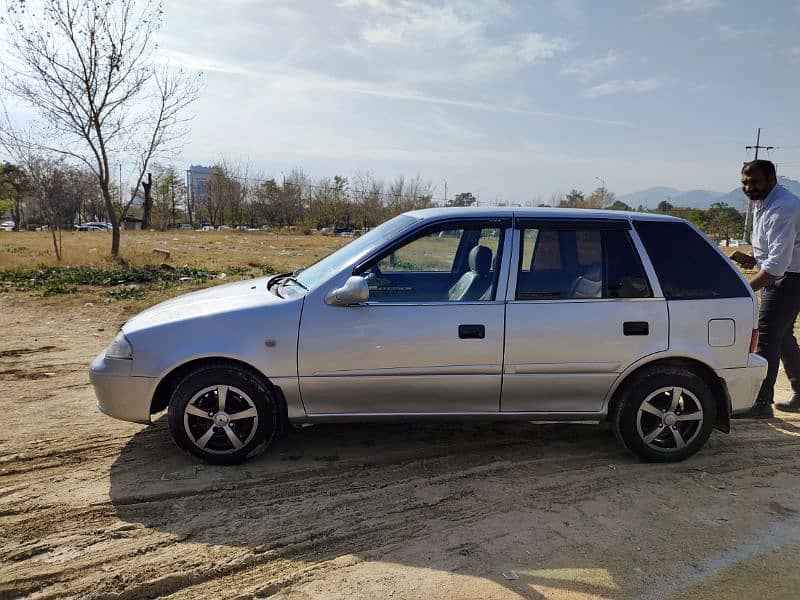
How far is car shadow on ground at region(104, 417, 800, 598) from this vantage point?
2926 millimetres

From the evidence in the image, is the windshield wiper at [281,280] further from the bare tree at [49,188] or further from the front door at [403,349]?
the bare tree at [49,188]

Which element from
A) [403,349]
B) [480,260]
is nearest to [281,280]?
[403,349]

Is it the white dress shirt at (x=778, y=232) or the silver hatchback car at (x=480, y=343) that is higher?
the white dress shirt at (x=778, y=232)

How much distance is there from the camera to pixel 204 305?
12.6 ft

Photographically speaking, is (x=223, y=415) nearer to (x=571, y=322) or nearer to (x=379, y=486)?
(x=379, y=486)

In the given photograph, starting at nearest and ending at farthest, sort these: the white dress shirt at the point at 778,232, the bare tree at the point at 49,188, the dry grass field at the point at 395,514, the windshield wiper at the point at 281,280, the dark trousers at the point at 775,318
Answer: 1. the dry grass field at the point at 395,514
2. the windshield wiper at the point at 281,280
3. the white dress shirt at the point at 778,232
4. the dark trousers at the point at 775,318
5. the bare tree at the point at 49,188

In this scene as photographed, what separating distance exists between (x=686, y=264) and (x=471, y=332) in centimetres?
160

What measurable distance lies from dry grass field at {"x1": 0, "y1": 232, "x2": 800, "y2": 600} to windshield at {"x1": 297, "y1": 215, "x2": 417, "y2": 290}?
11.5 inches

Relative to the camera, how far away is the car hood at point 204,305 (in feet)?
12.0

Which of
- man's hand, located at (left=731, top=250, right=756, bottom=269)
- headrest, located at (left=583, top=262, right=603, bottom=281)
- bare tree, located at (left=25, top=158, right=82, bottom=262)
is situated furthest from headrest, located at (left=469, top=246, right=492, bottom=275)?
bare tree, located at (left=25, top=158, right=82, bottom=262)

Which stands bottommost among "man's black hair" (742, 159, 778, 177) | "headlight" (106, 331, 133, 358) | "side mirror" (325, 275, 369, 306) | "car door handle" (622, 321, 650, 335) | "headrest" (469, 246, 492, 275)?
"headlight" (106, 331, 133, 358)

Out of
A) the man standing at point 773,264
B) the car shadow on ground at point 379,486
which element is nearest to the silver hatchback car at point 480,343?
the car shadow on ground at point 379,486

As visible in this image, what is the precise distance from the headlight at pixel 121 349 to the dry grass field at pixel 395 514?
0.74 meters

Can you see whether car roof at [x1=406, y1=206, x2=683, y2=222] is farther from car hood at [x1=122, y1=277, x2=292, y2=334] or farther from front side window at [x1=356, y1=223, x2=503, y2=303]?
car hood at [x1=122, y1=277, x2=292, y2=334]
